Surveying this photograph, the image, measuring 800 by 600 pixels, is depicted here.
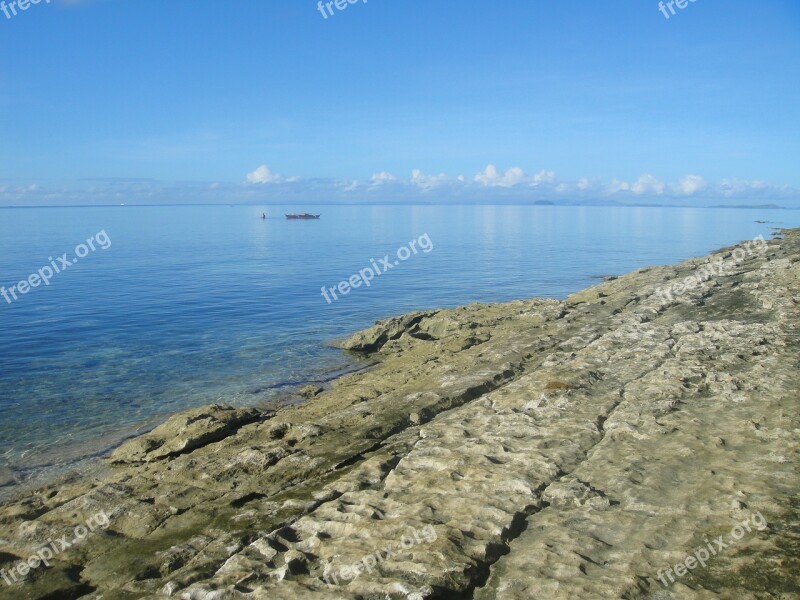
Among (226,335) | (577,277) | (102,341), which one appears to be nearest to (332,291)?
(226,335)

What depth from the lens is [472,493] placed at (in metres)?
9.80

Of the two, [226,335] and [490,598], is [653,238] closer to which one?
[226,335]

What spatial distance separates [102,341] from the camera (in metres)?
29.9

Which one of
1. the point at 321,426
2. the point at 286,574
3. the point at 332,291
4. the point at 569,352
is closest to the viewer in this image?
the point at 286,574

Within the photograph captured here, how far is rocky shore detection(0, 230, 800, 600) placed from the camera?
7.70 metres

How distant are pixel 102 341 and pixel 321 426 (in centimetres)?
2044

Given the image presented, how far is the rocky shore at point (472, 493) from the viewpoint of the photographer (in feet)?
25.2

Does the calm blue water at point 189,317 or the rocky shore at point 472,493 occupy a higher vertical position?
the rocky shore at point 472,493

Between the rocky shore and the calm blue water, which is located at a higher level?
the rocky shore

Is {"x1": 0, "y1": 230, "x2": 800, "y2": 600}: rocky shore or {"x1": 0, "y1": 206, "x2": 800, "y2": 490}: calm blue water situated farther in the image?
{"x1": 0, "y1": 206, "x2": 800, "y2": 490}: calm blue water

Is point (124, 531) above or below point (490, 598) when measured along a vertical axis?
below

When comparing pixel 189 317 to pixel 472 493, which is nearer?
pixel 472 493

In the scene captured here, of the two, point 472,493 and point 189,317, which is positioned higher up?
point 472,493

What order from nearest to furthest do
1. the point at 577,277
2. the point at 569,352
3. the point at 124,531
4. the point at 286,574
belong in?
the point at 286,574, the point at 124,531, the point at 569,352, the point at 577,277
